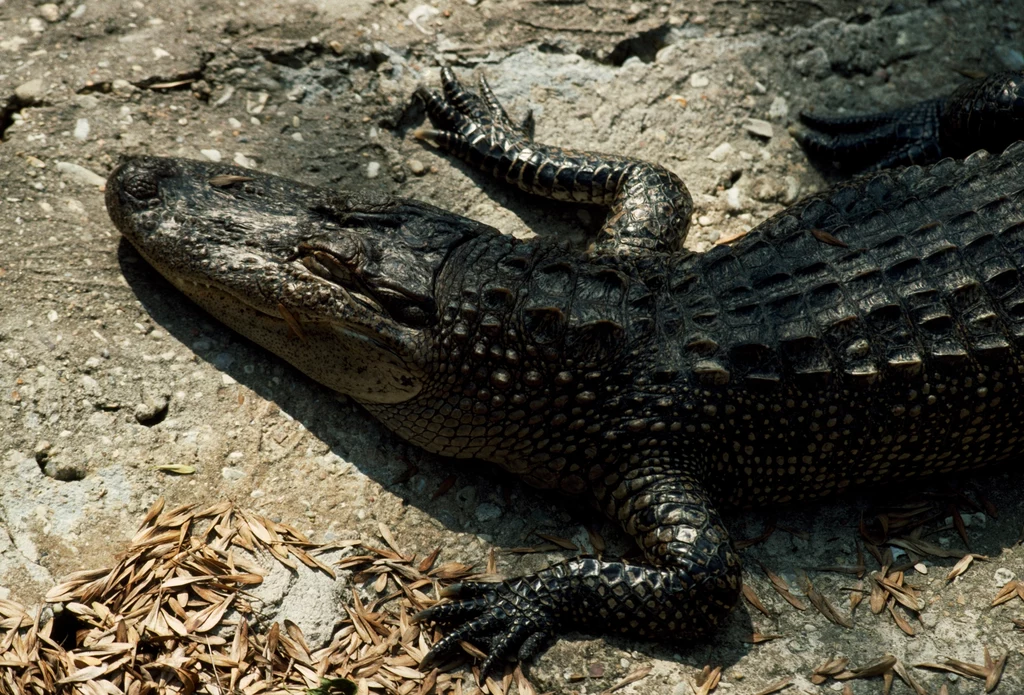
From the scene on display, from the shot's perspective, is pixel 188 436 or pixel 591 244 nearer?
pixel 188 436

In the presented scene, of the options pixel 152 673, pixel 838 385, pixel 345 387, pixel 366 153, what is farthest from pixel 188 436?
pixel 838 385

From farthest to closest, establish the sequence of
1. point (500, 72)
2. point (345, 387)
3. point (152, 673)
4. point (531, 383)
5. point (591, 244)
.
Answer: point (500, 72) → point (591, 244) → point (345, 387) → point (531, 383) → point (152, 673)

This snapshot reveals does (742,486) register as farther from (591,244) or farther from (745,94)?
(745,94)

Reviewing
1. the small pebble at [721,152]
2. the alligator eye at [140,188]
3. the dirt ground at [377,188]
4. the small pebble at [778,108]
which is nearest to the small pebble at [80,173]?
the dirt ground at [377,188]

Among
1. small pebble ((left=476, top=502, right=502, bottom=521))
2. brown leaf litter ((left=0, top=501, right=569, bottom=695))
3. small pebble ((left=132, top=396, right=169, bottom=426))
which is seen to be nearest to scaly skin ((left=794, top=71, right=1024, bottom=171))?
small pebble ((left=476, top=502, right=502, bottom=521))

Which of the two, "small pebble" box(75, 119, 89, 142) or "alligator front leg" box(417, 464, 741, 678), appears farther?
"small pebble" box(75, 119, 89, 142)

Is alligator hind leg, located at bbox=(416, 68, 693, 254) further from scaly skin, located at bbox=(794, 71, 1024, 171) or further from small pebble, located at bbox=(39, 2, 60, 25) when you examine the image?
small pebble, located at bbox=(39, 2, 60, 25)
